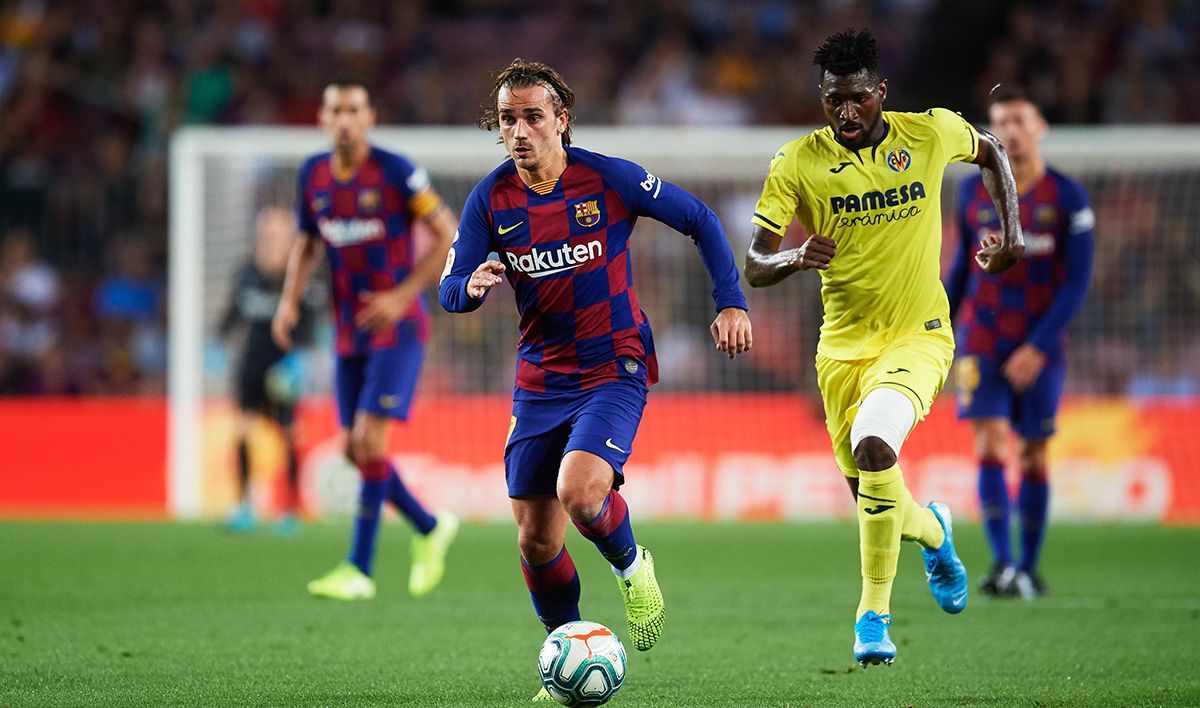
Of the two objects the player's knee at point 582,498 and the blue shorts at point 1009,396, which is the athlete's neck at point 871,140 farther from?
the blue shorts at point 1009,396

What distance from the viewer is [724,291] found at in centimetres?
575

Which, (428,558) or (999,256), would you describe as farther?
(428,558)

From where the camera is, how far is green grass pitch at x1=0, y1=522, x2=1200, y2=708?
5.67 m

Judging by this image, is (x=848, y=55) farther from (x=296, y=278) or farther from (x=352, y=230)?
(x=296, y=278)

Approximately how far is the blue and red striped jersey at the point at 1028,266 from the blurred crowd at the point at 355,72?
30.2 feet

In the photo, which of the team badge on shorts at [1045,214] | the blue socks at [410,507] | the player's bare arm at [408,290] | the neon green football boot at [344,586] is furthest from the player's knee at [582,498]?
the team badge on shorts at [1045,214]

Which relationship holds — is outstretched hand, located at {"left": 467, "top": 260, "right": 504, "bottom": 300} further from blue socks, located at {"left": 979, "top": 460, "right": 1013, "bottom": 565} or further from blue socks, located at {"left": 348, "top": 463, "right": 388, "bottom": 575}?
blue socks, located at {"left": 979, "top": 460, "right": 1013, "bottom": 565}

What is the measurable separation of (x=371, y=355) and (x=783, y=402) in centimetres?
679

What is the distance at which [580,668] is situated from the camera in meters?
5.18

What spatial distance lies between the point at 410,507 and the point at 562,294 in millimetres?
3775

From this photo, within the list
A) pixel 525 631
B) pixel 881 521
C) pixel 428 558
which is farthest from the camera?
pixel 428 558

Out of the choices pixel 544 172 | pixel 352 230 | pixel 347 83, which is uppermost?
pixel 347 83

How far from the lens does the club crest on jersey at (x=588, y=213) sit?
5.87 metres

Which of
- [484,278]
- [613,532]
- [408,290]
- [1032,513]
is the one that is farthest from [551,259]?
[1032,513]
